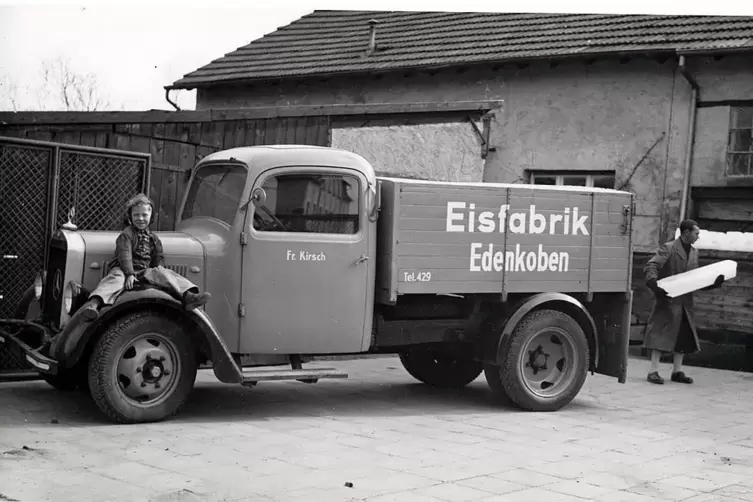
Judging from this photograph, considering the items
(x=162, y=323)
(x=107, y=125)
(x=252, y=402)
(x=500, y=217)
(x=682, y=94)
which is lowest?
(x=252, y=402)

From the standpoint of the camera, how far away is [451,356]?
10047 millimetres

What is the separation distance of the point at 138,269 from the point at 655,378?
21.0 ft

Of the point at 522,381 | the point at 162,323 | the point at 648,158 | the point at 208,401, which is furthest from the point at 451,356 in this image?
the point at 648,158

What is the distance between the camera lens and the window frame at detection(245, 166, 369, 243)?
27.0ft

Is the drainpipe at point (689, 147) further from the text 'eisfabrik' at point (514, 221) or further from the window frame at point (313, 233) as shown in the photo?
the window frame at point (313, 233)

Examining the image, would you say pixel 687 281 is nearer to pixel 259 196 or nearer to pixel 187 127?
pixel 259 196

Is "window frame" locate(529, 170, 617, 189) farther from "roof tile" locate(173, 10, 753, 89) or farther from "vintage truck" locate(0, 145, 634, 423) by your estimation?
"vintage truck" locate(0, 145, 634, 423)

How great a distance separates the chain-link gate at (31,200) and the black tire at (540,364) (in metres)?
4.08

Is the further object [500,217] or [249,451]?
[500,217]

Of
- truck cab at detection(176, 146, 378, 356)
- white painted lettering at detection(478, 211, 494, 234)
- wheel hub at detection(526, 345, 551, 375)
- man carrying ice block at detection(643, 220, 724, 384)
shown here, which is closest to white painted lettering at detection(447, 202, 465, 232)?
white painted lettering at detection(478, 211, 494, 234)

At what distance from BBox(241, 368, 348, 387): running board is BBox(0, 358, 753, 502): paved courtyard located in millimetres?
350

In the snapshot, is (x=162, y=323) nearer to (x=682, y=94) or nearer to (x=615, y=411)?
(x=615, y=411)

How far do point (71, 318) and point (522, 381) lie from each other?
13.0 feet

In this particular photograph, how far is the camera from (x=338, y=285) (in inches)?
332
